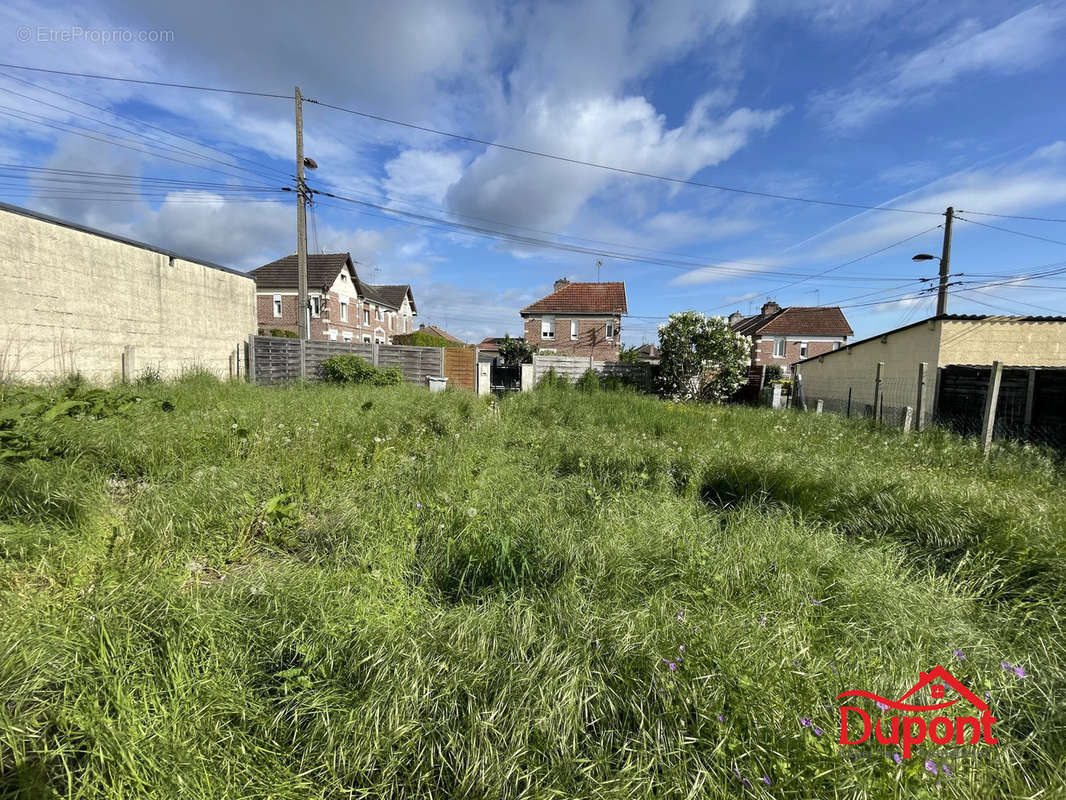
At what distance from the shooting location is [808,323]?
112ft

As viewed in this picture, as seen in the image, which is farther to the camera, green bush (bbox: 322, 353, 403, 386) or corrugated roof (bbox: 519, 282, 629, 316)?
corrugated roof (bbox: 519, 282, 629, 316)

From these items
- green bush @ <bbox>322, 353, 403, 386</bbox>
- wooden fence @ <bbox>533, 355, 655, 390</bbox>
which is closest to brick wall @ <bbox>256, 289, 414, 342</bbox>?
green bush @ <bbox>322, 353, 403, 386</bbox>

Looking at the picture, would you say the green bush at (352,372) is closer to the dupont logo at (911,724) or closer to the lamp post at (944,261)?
the dupont logo at (911,724)

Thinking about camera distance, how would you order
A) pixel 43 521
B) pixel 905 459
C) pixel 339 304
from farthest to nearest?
1. pixel 339 304
2. pixel 905 459
3. pixel 43 521

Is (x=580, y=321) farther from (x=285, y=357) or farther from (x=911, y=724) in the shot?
(x=911, y=724)

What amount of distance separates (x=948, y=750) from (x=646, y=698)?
Answer: 3.17 ft

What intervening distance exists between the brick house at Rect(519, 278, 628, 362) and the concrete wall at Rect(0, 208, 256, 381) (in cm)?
1888

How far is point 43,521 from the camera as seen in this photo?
2617 millimetres

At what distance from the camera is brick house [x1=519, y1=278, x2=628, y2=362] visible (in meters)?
28.0

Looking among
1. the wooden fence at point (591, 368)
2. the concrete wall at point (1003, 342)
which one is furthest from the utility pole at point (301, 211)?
the concrete wall at point (1003, 342)

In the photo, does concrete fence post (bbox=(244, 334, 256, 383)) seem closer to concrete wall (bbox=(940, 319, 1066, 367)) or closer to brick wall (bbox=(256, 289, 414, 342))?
brick wall (bbox=(256, 289, 414, 342))

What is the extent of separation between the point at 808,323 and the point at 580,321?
2090 centimetres

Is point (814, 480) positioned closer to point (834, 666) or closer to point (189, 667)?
point (834, 666)

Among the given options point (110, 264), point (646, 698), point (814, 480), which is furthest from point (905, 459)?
point (110, 264)
